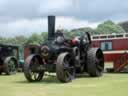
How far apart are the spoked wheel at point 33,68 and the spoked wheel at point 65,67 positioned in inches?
41.5

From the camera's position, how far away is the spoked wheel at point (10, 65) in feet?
64.7

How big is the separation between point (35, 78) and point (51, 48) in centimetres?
135

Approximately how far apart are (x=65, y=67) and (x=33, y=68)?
4.62 feet

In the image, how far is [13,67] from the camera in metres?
20.4

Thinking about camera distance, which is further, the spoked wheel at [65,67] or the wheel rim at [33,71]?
the wheel rim at [33,71]

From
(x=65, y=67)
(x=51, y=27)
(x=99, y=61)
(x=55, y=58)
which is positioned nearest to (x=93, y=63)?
(x=99, y=61)

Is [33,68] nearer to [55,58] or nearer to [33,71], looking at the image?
[33,71]

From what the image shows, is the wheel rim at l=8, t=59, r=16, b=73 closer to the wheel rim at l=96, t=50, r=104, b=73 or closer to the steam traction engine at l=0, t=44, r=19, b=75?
the steam traction engine at l=0, t=44, r=19, b=75

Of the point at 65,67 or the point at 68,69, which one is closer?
the point at 65,67

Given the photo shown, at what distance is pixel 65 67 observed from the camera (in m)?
13.1

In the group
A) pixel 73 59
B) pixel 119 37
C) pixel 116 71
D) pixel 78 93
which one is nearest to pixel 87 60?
pixel 73 59

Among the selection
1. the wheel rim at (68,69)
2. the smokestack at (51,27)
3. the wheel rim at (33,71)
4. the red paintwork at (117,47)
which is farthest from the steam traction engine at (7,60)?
the wheel rim at (68,69)

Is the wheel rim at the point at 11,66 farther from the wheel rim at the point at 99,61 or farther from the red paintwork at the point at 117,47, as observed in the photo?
the wheel rim at the point at 99,61

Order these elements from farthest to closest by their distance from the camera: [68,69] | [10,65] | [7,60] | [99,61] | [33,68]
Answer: [10,65] → [7,60] → [99,61] → [33,68] → [68,69]
